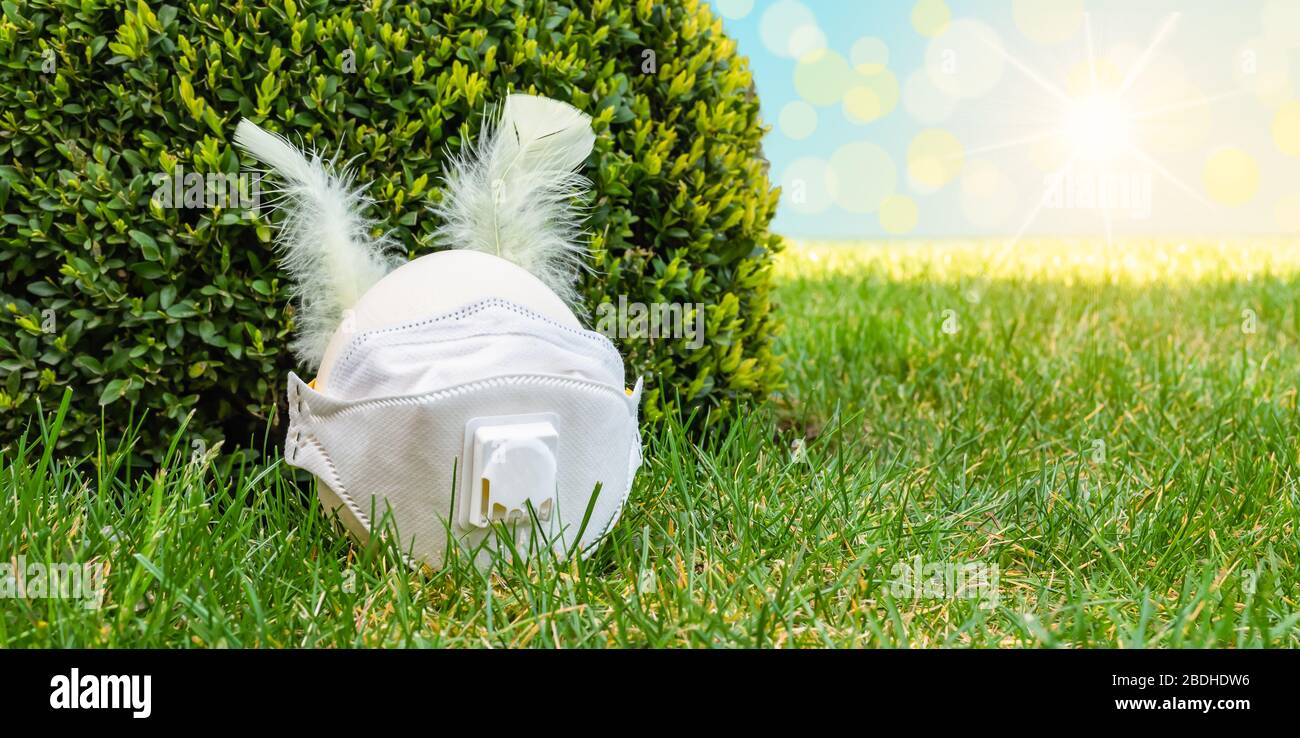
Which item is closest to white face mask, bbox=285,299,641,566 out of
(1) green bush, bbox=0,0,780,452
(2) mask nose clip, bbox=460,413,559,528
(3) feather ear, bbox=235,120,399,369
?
(2) mask nose clip, bbox=460,413,559,528

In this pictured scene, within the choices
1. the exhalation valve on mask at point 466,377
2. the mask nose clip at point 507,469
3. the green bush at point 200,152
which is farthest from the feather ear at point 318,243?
the mask nose clip at point 507,469

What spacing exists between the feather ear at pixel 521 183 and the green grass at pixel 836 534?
587 mm

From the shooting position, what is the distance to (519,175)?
2422 millimetres

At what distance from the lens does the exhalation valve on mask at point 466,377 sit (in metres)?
1.99

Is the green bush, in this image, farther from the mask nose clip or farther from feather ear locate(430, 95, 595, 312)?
the mask nose clip

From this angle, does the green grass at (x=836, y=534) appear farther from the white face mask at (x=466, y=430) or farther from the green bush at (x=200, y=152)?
the green bush at (x=200, y=152)

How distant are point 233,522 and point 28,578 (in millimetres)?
403

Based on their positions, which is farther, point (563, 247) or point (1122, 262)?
point (1122, 262)

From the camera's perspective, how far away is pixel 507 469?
6.43 feet

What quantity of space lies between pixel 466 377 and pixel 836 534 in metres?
0.87

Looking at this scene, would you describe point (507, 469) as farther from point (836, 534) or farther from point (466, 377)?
point (836, 534)

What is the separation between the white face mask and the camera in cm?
198
